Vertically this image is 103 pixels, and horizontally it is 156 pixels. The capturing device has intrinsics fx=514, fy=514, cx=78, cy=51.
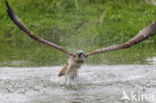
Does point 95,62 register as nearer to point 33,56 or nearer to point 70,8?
point 33,56

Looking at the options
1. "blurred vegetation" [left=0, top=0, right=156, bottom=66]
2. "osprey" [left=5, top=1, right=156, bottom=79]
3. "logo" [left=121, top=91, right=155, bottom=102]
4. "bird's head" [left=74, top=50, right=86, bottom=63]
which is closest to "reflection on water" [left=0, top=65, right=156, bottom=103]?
"logo" [left=121, top=91, right=155, bottom=102]

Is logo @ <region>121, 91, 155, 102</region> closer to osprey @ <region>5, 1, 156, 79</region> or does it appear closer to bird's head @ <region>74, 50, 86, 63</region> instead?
osprey @ <region>5, 1, 156, 79</region>

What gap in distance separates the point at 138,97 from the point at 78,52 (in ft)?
6.46

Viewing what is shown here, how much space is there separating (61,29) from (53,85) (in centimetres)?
542

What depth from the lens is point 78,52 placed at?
10.6 meters

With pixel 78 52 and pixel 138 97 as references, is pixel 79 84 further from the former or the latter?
pixel 138 97

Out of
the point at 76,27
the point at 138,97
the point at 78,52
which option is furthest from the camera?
the point at 76,27

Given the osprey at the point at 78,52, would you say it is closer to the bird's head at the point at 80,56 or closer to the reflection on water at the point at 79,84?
the bird's head at the point at 80,56

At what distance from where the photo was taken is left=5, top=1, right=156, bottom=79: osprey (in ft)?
34.1

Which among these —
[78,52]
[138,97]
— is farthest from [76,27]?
[138,97]

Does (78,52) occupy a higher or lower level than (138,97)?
higher

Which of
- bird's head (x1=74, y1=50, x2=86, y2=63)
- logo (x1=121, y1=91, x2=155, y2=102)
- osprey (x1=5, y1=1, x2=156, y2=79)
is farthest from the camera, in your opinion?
bird's head (x1=74, y1=50, x2=86, y2=63)

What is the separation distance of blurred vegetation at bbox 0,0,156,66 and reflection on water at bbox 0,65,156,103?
1.39 meters

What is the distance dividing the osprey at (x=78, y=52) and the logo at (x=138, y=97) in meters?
1.29
